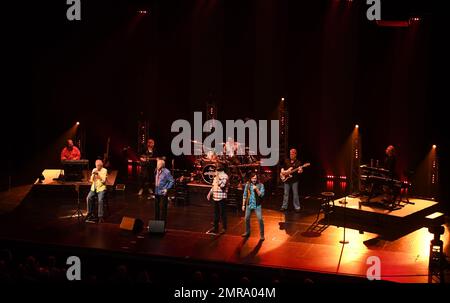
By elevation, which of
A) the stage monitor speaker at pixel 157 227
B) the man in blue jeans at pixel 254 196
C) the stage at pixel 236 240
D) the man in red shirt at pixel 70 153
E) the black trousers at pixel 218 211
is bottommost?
the stage at pixel 236 240

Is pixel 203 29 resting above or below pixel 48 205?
above

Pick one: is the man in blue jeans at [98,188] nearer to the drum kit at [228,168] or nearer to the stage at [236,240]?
the stage at [236,240]

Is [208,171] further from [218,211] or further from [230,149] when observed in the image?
[218,211]

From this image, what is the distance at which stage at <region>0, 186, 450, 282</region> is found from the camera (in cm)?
995

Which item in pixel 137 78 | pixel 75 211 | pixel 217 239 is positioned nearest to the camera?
pixel 217 239

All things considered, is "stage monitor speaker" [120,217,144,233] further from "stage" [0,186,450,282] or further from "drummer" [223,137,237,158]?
"drummer" [223,137,237,158]

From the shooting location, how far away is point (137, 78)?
2028 centimetres

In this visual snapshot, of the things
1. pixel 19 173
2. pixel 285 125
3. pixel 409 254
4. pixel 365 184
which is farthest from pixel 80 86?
pixel 409 254

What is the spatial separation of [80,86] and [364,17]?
392 inches

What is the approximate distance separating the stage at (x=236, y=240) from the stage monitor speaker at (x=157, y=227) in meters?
0.15

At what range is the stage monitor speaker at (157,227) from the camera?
11789 mm

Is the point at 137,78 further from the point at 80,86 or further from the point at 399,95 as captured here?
the point at 399,95

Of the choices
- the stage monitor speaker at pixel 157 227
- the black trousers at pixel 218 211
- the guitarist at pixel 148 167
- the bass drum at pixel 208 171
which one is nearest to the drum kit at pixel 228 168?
the bass drum at pixel 208 171

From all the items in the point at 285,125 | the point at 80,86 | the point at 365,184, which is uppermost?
the point at 80,86
